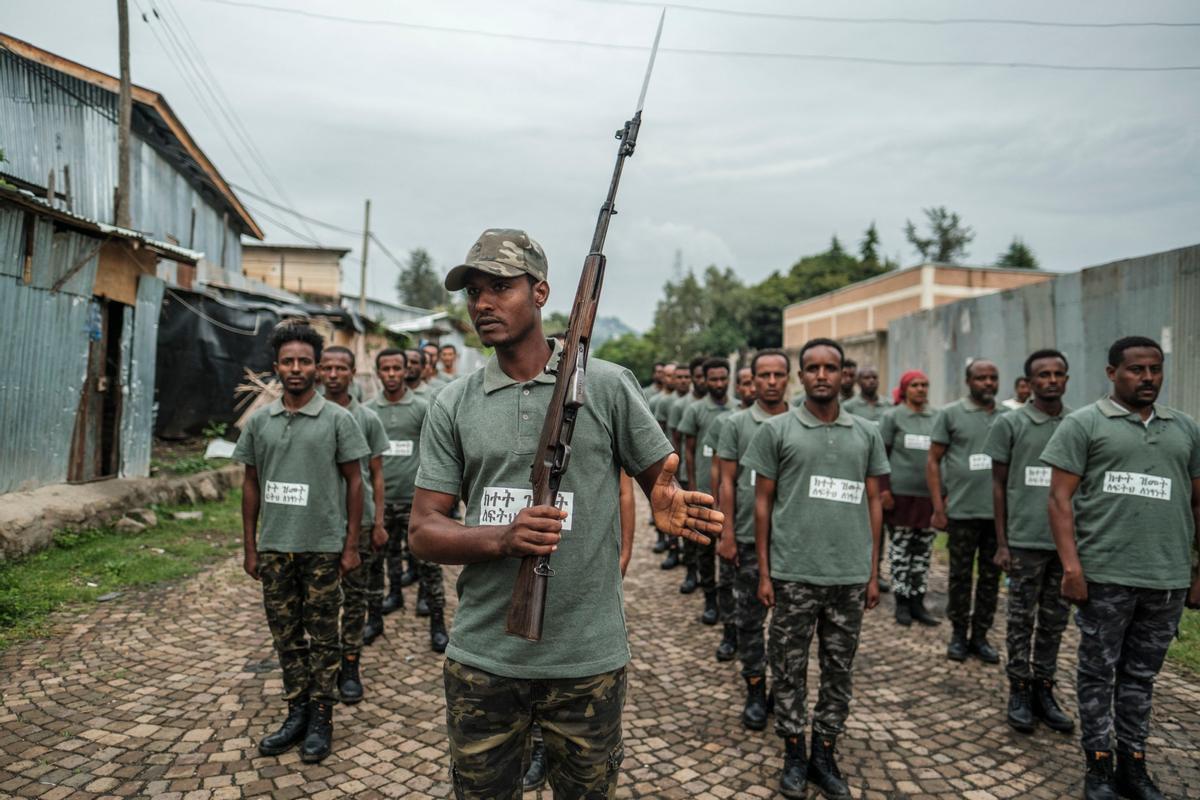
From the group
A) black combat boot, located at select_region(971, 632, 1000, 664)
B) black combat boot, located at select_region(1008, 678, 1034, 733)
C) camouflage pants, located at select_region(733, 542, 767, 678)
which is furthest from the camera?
black combat boot, located at select_region(971, 632, 1000, 664)

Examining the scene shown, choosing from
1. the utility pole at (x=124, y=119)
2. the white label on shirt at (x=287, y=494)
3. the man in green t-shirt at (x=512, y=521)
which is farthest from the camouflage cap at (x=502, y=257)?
the utility pole at (x=124, y=119)

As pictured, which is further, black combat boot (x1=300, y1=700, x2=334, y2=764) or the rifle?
black combat boot (x1=300, y1=700, x2=334, y2=764)

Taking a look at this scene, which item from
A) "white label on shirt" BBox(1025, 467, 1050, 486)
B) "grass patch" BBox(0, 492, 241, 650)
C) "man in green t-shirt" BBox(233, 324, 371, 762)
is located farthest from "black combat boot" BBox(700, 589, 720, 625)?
"grass patch" BBox(0, 492, 241, 650)

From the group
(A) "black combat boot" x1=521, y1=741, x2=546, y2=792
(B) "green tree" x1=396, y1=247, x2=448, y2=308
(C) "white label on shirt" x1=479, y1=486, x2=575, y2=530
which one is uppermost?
(B) "green tree" x1=396, y1=247, x2=448, y2=308

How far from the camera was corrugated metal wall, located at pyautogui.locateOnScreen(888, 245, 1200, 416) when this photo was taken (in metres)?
8.00

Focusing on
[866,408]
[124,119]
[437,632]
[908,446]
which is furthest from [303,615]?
[124,119]

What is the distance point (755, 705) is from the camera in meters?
4.55

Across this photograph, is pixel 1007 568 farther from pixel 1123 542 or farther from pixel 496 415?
pixel 496 415

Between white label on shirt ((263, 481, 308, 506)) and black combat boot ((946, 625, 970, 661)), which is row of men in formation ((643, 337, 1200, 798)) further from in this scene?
white label on shirt ((263, 481, 308, 506))

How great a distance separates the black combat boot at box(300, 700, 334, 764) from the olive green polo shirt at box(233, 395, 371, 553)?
3.01 feet

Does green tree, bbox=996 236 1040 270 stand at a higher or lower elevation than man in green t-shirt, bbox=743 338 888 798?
higher

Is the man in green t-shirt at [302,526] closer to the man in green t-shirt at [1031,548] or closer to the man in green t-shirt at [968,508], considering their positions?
the man in green t-shirt at [1031,548]

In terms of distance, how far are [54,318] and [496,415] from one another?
8.80 metres

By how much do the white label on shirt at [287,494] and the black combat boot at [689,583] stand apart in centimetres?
481
